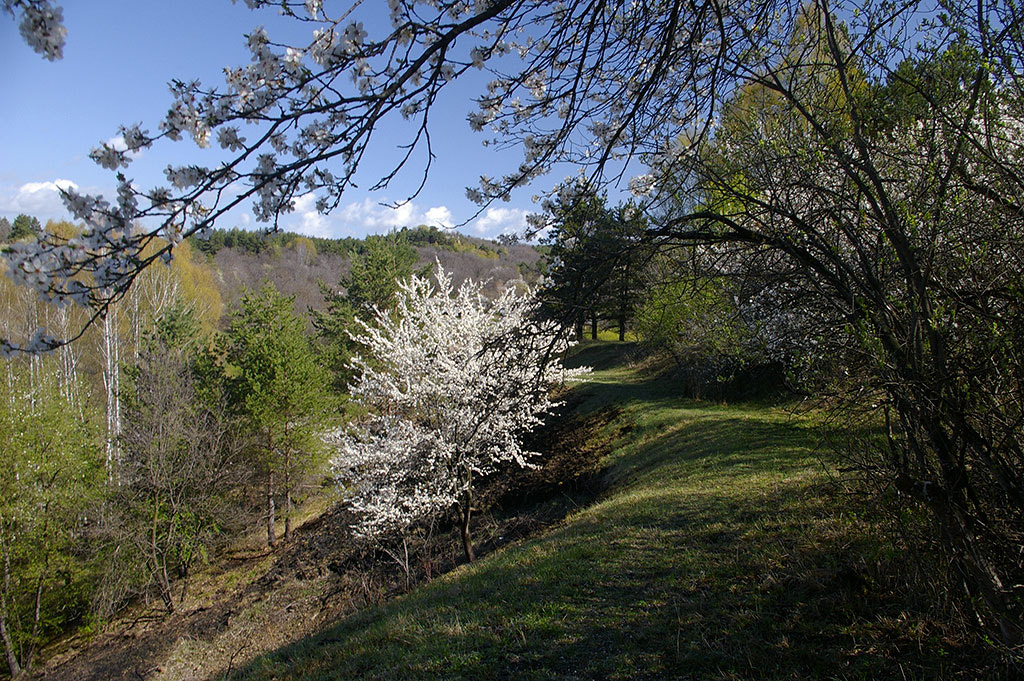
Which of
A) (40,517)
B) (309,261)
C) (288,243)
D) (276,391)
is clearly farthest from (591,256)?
(288,243)

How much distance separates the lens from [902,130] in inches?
120

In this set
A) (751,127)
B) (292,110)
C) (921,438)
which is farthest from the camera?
(751,127)

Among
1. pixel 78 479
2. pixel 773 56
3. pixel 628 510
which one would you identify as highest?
pixel 773 56

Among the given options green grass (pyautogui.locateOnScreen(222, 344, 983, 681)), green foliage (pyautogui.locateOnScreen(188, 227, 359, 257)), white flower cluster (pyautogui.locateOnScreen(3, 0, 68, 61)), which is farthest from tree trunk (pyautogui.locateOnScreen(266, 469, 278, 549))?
green foliage (pyautogui.locateOnScreen(188, 227, 359, 257))

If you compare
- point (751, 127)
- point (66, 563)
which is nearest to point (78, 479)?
point (66, 563)

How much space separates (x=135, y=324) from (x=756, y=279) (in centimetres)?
2834

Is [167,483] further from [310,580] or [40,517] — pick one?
[310,580]

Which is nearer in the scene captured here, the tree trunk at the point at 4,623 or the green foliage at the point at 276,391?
the tree trunk at the point at 4,623

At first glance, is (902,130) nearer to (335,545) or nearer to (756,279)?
(756,279)

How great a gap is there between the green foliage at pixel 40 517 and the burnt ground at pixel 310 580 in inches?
49.8

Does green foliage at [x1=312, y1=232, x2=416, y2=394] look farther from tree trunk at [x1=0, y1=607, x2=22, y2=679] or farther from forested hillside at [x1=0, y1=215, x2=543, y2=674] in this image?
tree trunk at [x1=0, y1=607, x2=22, y2=679]

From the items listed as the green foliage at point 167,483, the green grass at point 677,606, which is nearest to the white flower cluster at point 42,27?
the green grass at point 677,606

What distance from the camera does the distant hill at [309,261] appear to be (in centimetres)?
5572

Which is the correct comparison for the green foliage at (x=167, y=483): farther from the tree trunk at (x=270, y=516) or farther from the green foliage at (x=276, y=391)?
the tree trunk at (x=270, y=516)
